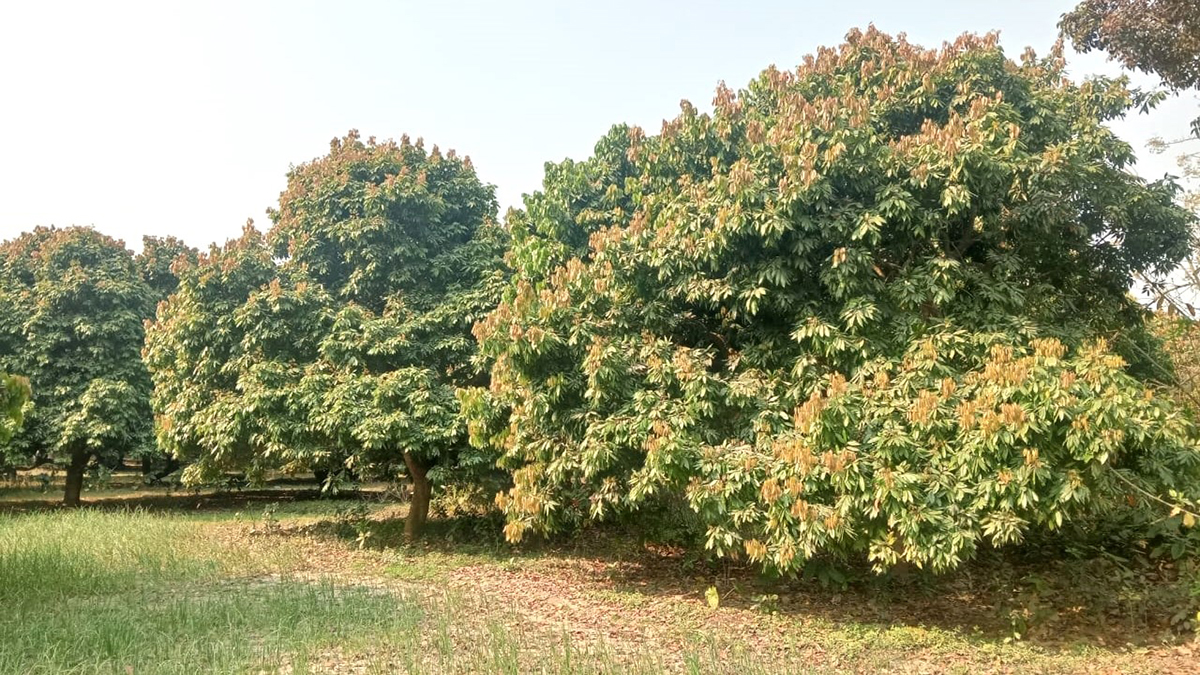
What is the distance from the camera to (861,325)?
25.8 feet

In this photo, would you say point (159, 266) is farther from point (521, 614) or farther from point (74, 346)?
point (521, 614)

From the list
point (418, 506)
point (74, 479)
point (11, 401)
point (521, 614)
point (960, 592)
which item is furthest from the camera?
point (74, 479)

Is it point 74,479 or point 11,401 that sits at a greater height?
point 11,401

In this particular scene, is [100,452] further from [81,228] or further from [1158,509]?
[1158,509]

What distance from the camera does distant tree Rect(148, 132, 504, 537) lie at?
11.9m

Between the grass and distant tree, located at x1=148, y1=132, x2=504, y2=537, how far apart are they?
6.26ft

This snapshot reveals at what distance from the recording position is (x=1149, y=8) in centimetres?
920

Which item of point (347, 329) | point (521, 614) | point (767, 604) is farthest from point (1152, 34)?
point (347, 329)

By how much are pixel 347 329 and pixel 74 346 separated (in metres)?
11.4

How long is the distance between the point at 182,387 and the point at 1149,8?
1611 centimetres

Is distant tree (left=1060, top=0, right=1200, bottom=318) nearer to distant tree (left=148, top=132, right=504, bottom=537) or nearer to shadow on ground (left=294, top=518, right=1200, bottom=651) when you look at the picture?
shadow on ground (left=294, top=518, right=1200, bottom=651)

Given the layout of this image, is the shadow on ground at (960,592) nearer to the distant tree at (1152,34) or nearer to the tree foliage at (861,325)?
the tree foliage at (861,325)

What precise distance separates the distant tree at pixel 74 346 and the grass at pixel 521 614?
5967mm

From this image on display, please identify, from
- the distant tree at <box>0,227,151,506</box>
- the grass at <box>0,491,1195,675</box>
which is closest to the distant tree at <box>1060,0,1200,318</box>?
the grass at <box>0,491,1195,675</box>
